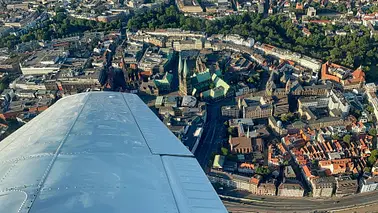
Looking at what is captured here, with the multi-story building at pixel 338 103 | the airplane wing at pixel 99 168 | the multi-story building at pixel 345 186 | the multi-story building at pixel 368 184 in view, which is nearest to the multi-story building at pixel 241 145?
the multi-story building at pixel 345 186

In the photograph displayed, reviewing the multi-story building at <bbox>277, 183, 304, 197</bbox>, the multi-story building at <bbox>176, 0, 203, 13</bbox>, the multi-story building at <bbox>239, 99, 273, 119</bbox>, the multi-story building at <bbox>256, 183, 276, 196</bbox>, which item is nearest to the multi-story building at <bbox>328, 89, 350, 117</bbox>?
the multi-story building at <bbox>239, 99, 273, 119</bbox>

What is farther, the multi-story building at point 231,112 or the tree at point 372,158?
the multi-story building at point 231,112

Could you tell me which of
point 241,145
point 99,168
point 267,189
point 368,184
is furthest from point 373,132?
point 99,168

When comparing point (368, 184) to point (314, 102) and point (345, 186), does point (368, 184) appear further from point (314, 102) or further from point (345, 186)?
point (314, 102)

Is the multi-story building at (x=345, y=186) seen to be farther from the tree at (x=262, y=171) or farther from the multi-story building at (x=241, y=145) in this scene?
the multi-story building at (x=241, y=145)

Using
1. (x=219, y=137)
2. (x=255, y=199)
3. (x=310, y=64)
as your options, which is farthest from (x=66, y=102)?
(x=310, y=64)

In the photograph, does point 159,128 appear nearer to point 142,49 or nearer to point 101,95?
point 101,95
